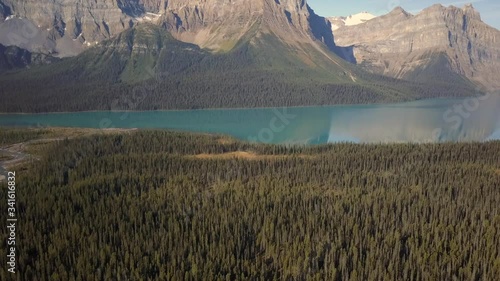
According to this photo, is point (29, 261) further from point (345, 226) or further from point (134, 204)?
point (345, 226)

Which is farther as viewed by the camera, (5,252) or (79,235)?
(79,235)

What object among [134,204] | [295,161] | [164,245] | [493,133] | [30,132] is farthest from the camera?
[493,133]

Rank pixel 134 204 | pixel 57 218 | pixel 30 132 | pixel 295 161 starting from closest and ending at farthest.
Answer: pixel 57 218, pixel 134 204, pixel 295 161, pixel 30 132

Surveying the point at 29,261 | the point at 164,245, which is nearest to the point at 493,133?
the point at 164,245

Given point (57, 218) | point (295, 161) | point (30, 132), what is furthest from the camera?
point (30, 132)

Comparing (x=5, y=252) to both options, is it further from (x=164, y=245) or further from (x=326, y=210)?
(x=326, y=210)

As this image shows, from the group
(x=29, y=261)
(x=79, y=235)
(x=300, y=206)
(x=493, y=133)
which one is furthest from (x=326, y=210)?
(x=493, y=133)
